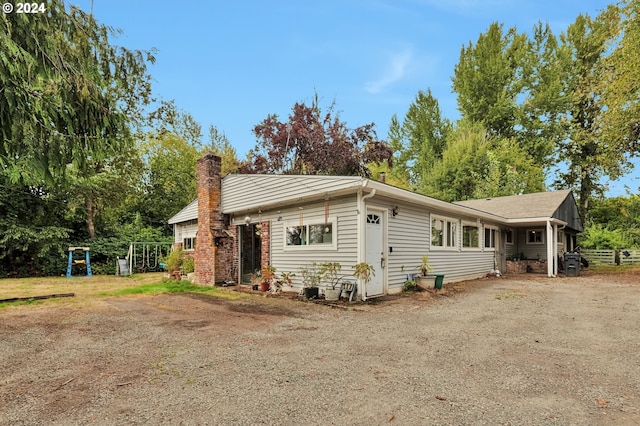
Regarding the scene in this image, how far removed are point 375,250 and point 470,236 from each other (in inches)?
248

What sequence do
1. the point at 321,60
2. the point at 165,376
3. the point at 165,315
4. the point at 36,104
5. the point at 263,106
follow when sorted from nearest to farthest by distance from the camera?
the point at 165,376 < the point at 36,104 < the point at 165,315 < the point at 321,60 < the point at 263,106

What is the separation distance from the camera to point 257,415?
2.69m

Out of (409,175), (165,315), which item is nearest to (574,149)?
(409,175)

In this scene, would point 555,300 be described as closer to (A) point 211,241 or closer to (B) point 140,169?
(A) point 211,241

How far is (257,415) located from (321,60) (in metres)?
18.9

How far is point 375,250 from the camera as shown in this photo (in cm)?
852

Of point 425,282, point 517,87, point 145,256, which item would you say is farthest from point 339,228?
point 517,87

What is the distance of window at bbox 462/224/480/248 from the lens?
41.7 feet

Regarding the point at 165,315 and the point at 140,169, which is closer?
the point at 165,315

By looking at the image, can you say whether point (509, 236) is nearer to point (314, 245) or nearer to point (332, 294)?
point (314, 245)

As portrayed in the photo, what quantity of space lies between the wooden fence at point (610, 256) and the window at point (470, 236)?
12679 millimetres

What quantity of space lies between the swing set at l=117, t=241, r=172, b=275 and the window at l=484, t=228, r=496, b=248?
14.6 m

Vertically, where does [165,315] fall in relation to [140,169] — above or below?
below

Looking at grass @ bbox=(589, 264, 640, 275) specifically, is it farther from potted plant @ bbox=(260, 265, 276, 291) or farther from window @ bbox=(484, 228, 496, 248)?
potted plant @ bbox=(260, 265, 276, 291)
